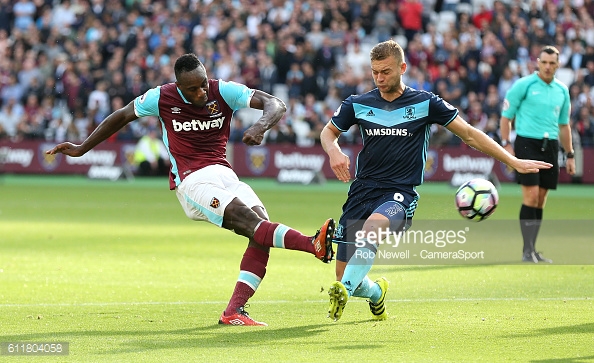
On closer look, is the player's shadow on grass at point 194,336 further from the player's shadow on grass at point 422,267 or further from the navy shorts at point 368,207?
the player's shadow on grass at point 422,267

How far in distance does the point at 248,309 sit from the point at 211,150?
55.5 inches

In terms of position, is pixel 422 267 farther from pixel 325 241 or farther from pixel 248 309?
pixel 325 241

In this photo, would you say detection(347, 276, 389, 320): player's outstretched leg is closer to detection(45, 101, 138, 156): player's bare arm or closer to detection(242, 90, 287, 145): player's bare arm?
detection(242, 90, 287, 145): player's bare arm

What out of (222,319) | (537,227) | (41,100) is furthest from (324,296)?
(41,100)

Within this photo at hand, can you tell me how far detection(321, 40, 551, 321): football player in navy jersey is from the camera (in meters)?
7.78

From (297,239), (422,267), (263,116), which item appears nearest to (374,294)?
(297,239)

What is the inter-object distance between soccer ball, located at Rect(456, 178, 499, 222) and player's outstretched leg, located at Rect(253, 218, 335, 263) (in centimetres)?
171

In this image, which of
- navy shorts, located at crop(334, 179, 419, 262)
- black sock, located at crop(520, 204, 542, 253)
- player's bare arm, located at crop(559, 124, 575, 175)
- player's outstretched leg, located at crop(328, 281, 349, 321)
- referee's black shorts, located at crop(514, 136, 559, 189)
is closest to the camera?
player's outstretched leg, located at crop(328, 281, 349, 321)

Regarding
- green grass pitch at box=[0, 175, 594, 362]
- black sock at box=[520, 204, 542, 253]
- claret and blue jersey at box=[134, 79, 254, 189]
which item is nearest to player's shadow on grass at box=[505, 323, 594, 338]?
green grass pitch at box=[0, 175, 594, 362]

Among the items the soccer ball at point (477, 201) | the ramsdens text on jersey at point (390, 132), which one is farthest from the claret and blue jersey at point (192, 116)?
the soccer ball at point (477, 201)

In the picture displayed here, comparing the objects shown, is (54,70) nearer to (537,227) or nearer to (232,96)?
(537,227)

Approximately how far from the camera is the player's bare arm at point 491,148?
7.78m

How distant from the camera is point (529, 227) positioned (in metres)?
12.1

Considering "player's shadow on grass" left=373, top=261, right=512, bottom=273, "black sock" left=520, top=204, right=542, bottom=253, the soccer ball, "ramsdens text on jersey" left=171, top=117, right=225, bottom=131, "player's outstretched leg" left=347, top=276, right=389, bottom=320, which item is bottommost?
"player's shadow on grass" left=373, top=261, right=512, bottom=273
